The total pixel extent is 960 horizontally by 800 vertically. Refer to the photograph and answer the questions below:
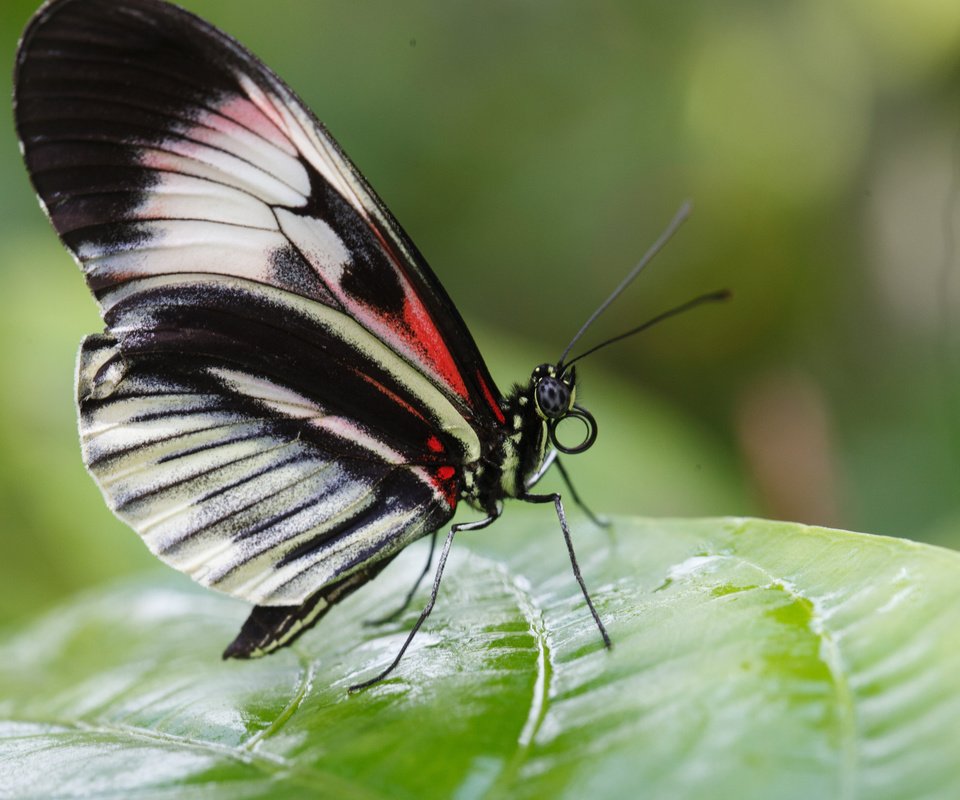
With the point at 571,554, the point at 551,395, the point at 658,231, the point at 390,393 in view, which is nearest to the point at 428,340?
the point at 390,393

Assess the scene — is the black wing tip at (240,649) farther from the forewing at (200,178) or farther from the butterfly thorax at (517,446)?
the forewing at (200,178)

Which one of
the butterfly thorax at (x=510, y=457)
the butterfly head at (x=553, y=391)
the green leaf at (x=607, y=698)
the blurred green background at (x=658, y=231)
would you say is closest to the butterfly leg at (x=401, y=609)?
the green leaf at (x=607, y=698)

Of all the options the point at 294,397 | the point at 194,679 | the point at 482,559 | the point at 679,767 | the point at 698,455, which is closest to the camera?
the point at 679,767

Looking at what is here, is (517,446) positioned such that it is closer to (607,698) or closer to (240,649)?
(240,649)

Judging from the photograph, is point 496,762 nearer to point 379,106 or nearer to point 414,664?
point 414,664

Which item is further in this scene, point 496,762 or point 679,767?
point 496,762

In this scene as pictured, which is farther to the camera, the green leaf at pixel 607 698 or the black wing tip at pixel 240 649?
the black wing tip at pixel 240 649

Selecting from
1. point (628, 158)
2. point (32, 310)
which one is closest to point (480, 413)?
point (32, 310)

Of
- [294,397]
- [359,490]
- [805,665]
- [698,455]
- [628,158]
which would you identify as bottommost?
[698,455]

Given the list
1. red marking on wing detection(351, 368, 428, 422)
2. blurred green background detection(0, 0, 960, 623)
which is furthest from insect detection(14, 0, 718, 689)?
blurred green background detection(0, 0, 960, 623)
